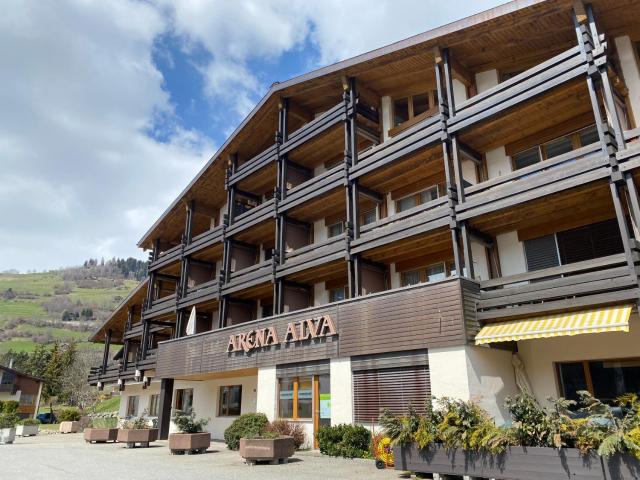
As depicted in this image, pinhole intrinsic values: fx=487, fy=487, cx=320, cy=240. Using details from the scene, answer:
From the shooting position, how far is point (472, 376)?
1494 cm

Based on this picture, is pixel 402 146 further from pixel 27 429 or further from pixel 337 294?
pixel 27 429

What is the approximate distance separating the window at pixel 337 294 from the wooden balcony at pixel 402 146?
5.94m

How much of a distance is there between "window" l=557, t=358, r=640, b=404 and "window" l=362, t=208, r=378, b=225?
1066 centimetres

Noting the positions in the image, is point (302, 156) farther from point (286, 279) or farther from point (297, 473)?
point (297, 473)

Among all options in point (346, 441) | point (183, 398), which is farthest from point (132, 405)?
point (346, 441)

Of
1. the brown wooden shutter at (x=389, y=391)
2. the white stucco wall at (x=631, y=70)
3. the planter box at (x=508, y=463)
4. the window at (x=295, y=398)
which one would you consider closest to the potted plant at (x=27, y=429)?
the window at (x=295, y=398)

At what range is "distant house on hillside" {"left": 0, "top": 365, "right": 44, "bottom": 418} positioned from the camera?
200 ft

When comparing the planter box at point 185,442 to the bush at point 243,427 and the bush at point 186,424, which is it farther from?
the bush at point 243,427

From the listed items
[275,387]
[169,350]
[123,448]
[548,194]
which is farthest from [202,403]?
[548,194]

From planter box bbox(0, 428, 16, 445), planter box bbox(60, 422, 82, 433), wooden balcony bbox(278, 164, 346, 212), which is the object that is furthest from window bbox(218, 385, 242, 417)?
planter box bbox(60, 422, 82, 433)

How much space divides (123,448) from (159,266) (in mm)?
15991

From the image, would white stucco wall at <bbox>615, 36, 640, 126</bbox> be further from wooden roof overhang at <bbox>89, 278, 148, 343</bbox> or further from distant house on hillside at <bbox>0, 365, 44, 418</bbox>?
distant house on hillside at <bbox>0, 365, 44, 418</bbox>

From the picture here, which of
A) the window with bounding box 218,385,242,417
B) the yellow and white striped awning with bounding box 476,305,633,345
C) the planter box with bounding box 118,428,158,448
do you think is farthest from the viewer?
the window with bounding box 218,385,242,417

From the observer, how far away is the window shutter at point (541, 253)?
680 inches
